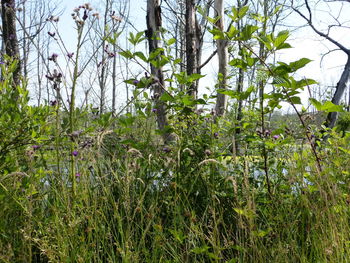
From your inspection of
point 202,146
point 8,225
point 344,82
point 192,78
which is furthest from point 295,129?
point 344,82

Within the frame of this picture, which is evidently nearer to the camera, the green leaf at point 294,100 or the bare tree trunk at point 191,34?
the green leaf at point 294,100

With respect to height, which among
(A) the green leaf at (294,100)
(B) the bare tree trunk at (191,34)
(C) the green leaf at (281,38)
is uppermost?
(B) the bare tree trunk at (191,34)

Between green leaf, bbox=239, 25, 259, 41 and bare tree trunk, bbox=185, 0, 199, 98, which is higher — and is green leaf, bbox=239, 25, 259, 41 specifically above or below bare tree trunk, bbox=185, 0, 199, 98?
below

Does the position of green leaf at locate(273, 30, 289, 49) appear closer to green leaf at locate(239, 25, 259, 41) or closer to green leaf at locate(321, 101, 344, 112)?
green leaf at locate(239, 25, 259, 41)

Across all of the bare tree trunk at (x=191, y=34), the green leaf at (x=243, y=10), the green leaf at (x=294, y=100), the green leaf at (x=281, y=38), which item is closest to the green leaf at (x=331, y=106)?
the green leaf at (x=294, y=100)

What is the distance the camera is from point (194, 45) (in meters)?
4.67

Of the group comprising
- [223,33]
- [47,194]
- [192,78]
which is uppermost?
[223,33]

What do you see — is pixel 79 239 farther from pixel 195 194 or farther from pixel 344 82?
pixel 344 82

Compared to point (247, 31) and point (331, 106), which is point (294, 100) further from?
point (247, 31)

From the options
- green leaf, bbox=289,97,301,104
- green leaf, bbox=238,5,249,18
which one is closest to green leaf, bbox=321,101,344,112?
green leaf, bbox=289,97,301,104

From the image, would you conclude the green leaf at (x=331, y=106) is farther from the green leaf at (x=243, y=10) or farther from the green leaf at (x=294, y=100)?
the green leaf at (x=243, y=10)

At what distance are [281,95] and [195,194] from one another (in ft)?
3.10

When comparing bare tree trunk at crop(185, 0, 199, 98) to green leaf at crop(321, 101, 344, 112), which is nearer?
green leaf at crop(321, 101, 344, 112)

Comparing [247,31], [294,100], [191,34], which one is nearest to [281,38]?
[247,31]
